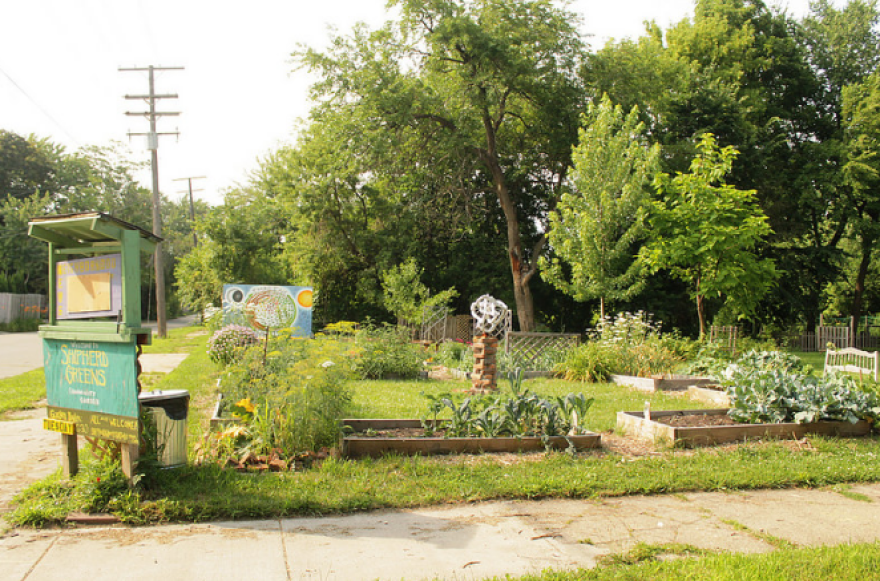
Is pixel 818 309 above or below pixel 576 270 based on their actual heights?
below

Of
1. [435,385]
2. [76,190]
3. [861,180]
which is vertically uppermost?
[76,190]

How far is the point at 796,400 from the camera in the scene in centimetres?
713

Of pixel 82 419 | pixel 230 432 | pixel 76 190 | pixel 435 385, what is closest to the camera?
pixel 82 419

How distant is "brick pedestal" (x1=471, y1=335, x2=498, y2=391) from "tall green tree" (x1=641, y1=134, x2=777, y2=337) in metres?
5.36

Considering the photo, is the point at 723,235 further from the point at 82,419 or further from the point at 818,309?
the point at 818,309

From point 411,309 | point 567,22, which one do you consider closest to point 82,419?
point 411,309

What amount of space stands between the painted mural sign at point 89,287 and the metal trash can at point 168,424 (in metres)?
0.77

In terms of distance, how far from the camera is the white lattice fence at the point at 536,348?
13.9 m

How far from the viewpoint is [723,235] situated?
12961 millimetres

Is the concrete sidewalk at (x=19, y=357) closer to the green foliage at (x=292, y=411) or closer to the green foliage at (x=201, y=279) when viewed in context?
the green foliage at (x=201, y=279)

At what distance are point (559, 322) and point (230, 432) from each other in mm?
21089

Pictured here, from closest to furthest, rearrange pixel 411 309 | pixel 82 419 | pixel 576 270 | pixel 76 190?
pixel 82 419 < pixel 576 270 < pixel 411 309 < pixel 76 190

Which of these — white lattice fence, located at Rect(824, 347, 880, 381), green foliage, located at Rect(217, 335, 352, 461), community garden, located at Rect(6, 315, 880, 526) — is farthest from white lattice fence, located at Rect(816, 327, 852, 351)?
green foliage, located at Rect(217, 335, 352, 461)

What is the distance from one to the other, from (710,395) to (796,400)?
2829 millimetres
